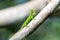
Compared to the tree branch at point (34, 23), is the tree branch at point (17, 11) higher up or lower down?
lower down

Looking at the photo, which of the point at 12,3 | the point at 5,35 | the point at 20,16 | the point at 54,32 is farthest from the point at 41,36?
the point at 20,16

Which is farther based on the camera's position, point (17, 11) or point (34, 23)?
point (17, 11)

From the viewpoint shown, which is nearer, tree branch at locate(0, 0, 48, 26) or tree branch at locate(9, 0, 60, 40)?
tree branch at locate(9, 0, 60, 40)

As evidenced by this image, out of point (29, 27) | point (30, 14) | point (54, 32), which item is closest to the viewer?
point (29, 27)

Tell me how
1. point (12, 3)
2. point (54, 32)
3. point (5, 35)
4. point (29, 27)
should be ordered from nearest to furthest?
point (29, 27) → point (12, 3) → point (5, 35) → point (54, 32)

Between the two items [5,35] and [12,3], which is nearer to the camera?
[12,3]

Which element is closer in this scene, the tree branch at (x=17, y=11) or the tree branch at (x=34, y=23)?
the tree branch at (x=34, y=23)

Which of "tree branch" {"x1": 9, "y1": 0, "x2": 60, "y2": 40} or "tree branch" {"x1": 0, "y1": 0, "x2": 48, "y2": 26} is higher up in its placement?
"tree branch" {"x1": 9, "y1": 0, "x2": 60, "y2": 40}

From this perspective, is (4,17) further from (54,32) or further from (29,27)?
(54,32)
